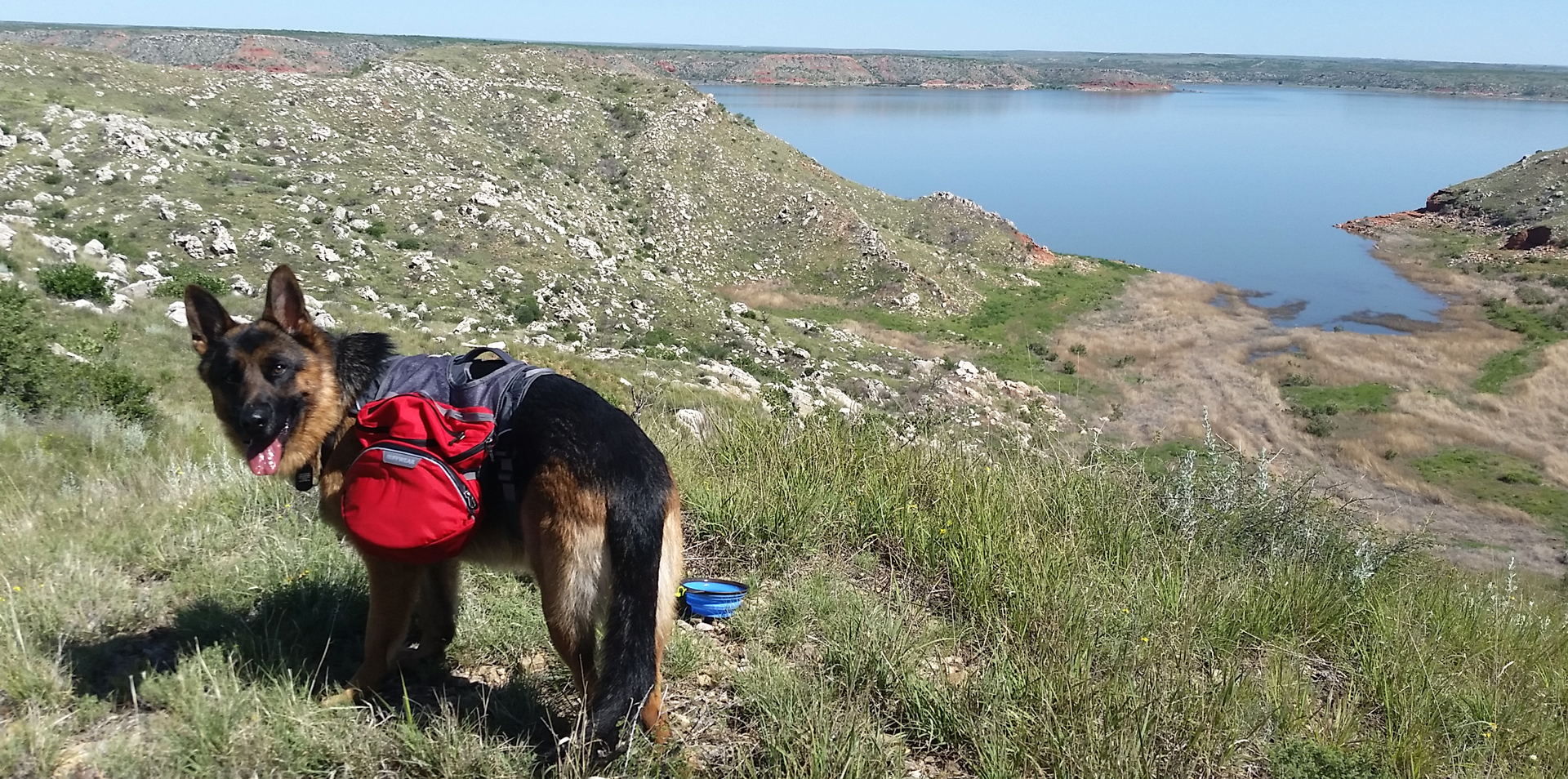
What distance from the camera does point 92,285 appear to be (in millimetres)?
16031

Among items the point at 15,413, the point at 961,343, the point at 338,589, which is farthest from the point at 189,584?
the point at 961,343

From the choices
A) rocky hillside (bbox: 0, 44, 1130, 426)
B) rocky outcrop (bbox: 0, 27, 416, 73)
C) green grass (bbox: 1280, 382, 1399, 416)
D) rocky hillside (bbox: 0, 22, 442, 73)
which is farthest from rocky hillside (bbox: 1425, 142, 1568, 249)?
rocky outcrop (bbox: 0, 27, 416, 73)

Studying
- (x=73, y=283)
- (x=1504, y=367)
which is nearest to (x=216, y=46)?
(x=73, y=283)

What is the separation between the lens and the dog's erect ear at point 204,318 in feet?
9.91

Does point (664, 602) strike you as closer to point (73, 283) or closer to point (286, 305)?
point (286, 305)

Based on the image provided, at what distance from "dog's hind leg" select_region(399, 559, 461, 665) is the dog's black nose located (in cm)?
81

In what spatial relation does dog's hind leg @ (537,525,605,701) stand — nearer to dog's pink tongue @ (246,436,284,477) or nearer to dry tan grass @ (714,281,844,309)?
dog's pink tongue @ (246,436,284,477)

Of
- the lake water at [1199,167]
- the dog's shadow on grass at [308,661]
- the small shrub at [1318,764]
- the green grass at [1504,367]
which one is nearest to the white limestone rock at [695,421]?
the dog's shadow on grass at [308,661]

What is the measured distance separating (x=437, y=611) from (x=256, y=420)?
102 centimetres

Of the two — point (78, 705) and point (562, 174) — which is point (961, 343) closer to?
point (562, 174)

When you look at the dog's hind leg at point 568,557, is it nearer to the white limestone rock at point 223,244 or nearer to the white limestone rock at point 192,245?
the white limestone rock at point 192,245

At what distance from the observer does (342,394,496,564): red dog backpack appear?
2775 millimetres

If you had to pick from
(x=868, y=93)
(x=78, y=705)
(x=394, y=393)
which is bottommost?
(x=78, y=705)

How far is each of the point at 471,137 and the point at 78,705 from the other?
40.1 m
